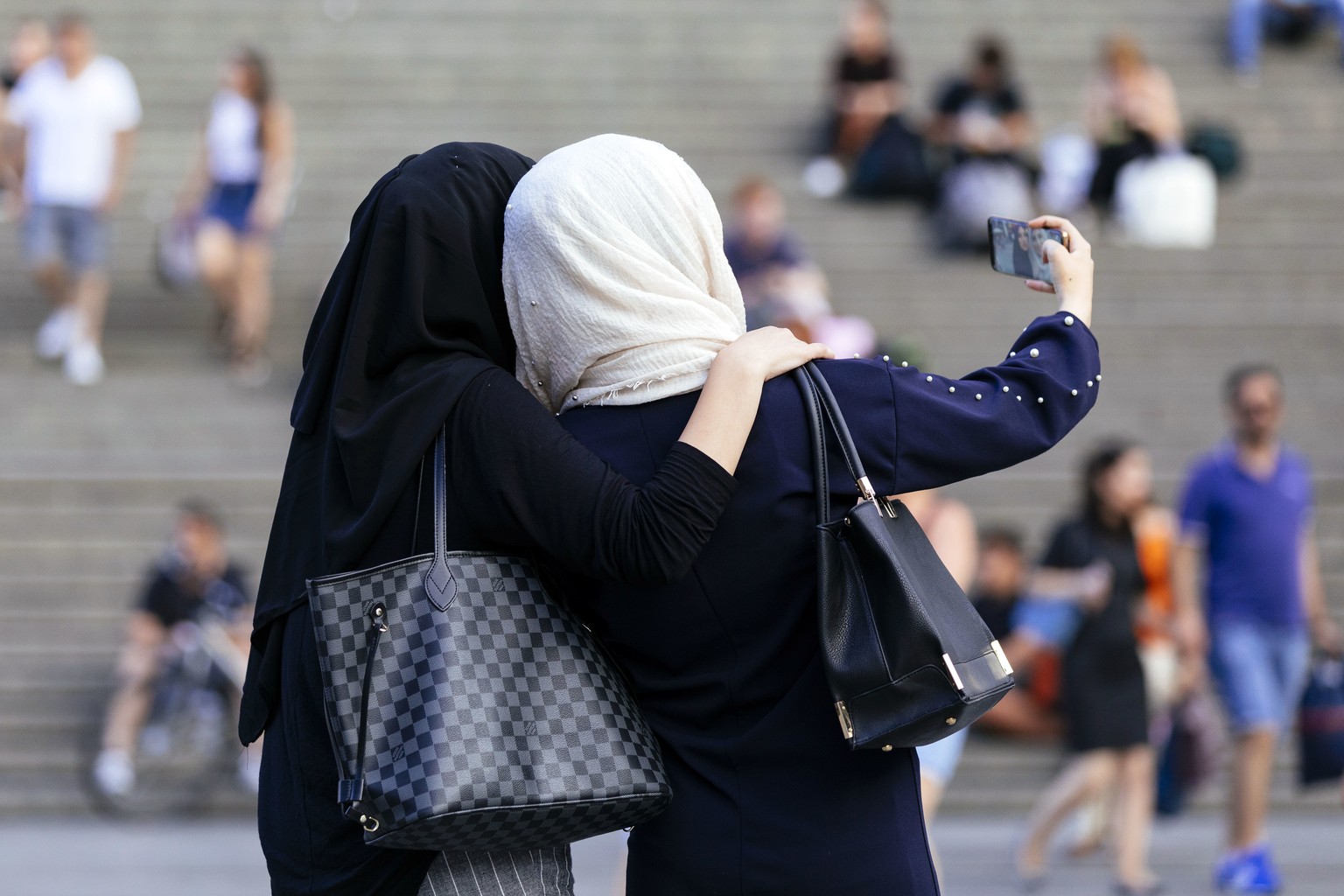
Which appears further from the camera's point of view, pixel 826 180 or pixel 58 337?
pixel 826 180

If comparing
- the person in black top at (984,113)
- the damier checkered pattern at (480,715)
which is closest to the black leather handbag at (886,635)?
the damier checkered pattern at (480,715)

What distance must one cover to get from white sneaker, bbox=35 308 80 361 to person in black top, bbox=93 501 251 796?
315 centimetres

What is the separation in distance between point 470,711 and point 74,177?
9.37 meters

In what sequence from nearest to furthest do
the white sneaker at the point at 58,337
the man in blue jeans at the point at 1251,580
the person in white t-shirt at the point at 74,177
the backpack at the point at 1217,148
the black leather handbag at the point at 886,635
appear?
the black leather handbag at the point at 886,635, the man in blue jeans at the point at 1251,580, the person in white t-shirt at the point at 74,177, the white sneaker at the point at 58,337, the backpack at the point at 1217,148

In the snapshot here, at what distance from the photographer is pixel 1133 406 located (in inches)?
408

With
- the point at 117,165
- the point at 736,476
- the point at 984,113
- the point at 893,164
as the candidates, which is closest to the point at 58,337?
the point at 117,165

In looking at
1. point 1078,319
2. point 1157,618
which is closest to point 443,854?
point 1078,319

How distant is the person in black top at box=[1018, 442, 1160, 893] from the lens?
6734mm

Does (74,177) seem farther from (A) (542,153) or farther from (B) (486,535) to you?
(B) (486,535)

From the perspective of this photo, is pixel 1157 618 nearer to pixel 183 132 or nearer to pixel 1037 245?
pixel 1037 245

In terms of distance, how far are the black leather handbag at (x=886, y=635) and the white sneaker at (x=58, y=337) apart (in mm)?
9593

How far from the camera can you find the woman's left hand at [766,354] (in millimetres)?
2180

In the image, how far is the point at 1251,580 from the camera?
6.80 m

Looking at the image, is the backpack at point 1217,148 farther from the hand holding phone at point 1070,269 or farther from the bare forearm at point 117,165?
the hand holding phone at point 1070,269
